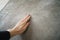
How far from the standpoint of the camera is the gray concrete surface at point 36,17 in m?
1.27

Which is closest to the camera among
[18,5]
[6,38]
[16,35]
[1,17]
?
[6,38]

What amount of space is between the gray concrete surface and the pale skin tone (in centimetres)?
5

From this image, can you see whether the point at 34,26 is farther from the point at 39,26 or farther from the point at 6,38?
the point at 6,38

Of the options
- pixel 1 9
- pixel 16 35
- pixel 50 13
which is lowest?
pixel 50 13

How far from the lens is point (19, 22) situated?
55.4 inches

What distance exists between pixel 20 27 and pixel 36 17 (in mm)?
249

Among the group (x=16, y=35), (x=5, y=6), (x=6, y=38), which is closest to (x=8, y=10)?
(x=5, y=6)

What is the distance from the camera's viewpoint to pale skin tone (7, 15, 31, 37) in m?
1.26

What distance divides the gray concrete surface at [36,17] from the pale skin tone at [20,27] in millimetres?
47

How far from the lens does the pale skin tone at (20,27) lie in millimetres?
1263

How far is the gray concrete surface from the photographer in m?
1.27

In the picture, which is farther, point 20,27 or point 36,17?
point 36,17

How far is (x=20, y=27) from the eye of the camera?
1.33m

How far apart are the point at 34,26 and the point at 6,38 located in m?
0.37
